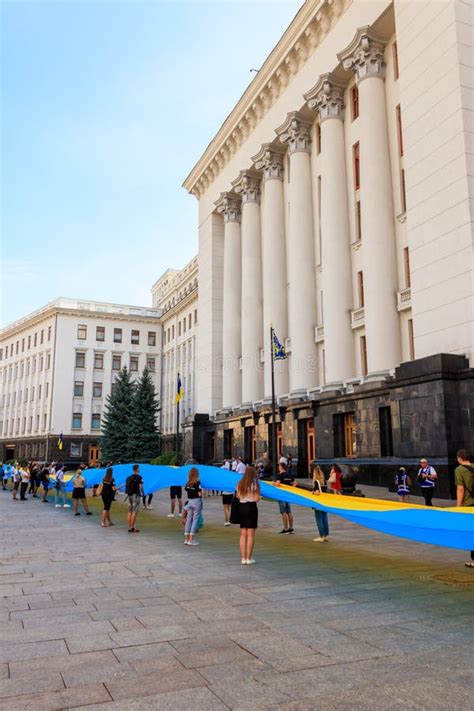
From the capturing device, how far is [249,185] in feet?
146

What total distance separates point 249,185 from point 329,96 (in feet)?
39.5

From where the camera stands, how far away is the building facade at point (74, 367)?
7381 centimetres

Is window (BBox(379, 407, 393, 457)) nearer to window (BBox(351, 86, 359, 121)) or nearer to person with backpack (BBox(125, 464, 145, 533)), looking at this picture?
person with backpack (BBox(125, 464, 145, 533))

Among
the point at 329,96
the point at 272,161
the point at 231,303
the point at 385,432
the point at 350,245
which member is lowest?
the point at 385,432

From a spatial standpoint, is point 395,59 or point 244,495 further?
point 395,59

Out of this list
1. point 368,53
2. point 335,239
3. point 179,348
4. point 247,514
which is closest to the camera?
point 247,514

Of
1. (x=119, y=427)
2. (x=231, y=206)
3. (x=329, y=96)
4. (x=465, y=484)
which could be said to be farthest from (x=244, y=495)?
(x=119, y=427)

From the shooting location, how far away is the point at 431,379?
21.8 m

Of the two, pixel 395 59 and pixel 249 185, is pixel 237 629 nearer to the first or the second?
pixel 395 59

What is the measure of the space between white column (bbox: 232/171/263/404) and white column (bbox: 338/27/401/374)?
46.0 feet

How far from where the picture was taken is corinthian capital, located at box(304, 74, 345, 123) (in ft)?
110

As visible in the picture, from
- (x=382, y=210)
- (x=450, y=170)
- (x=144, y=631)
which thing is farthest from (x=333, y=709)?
(x=382, y=210)

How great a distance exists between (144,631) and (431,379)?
59.4 ft

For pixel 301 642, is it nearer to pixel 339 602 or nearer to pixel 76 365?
pixel 339 602
